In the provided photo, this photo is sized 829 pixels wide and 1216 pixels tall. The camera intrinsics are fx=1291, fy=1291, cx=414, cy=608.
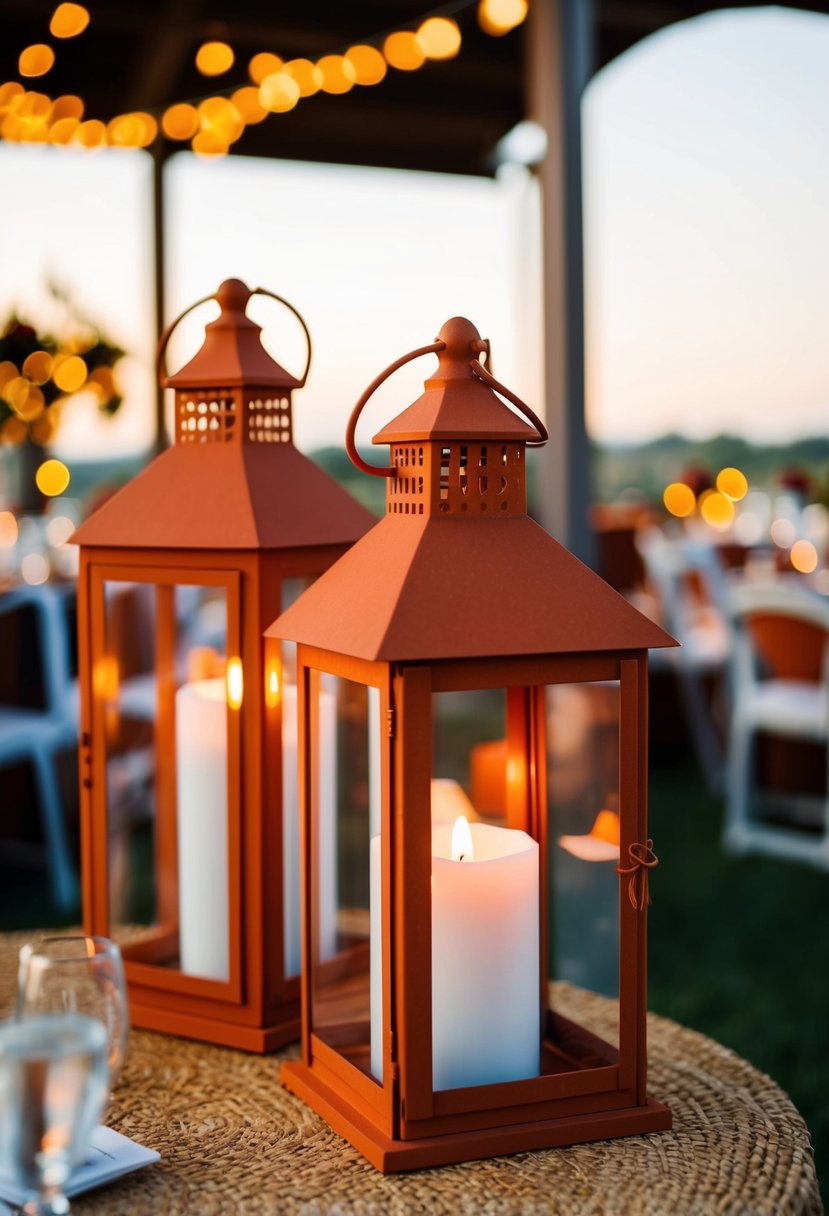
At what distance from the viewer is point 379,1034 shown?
32.8 inches

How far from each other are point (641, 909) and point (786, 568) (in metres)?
4.14

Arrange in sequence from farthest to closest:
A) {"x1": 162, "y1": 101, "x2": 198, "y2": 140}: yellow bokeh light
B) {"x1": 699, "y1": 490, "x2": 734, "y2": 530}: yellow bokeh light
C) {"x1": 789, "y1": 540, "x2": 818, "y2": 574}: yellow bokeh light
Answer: {"x1": 699, "y1": 490, "x2": 734, "y2": 530}: yellow bokeh light < {"x1": 789, "y1": 540, "x2": 818, "y2": 574}: yellow bokeh light < {"x1": 162, "y1": 101, "x2": 198, "y2": 140}: yellow bokeh light

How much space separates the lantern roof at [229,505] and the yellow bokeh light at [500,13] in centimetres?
181

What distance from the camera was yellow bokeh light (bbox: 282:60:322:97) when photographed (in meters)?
4.07

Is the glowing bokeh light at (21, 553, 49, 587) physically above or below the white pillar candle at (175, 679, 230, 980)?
above

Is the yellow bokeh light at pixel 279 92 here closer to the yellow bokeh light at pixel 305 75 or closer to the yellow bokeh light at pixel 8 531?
the yellow bokeh light at pixel 305 75

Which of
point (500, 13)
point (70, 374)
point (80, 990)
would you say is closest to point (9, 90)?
point (70, 374)

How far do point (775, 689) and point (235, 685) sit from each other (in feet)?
10.6

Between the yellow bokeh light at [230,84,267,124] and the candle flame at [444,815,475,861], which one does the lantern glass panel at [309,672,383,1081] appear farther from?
the yellow bokeh light at [230,84,267,124]

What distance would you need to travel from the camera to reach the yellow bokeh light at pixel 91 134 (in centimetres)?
456

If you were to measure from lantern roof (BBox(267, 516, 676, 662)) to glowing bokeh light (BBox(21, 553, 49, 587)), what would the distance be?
3341mm

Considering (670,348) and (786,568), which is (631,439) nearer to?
(670,348)

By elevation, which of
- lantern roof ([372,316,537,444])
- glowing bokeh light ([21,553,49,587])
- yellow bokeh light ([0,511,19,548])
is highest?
yellow bokeh light ([0,511,19,548])

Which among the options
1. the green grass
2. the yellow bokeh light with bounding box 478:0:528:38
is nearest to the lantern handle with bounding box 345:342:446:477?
the green grass
